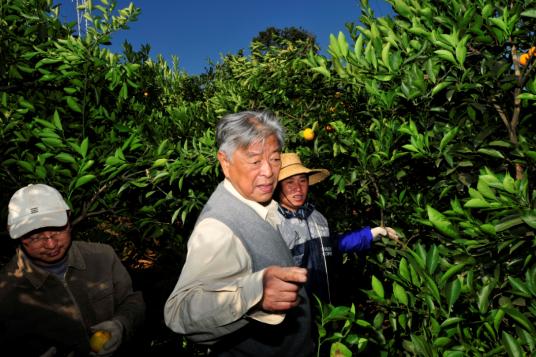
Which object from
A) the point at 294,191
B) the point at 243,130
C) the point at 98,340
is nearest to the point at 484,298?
the point at 243,130

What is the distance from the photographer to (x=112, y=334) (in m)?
1.90

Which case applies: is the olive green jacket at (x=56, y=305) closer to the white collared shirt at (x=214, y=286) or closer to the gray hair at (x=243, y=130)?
the white collared shirt at (x=214, y=286)

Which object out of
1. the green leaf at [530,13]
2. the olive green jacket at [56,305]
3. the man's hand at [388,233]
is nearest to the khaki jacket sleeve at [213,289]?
the olive green jacket at [56,305]

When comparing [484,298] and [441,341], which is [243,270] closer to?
[441,341]

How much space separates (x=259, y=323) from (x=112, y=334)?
0.93 m

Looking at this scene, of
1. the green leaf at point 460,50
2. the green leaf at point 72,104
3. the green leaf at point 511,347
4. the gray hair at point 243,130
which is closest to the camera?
the green leaf at point 511,347

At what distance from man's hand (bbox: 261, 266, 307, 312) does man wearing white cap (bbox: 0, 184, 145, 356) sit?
1.21 m

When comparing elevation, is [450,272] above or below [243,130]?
below

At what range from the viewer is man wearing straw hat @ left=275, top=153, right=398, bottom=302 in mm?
2398

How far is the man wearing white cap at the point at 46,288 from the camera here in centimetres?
181

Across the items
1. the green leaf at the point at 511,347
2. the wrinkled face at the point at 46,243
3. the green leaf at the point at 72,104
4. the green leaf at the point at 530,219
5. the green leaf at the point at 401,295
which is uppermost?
the green leaf at the point at 72,104

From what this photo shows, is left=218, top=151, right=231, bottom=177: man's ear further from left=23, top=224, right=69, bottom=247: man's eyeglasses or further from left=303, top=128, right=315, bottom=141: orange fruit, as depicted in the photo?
left=303, top=128, right=315, bottom=141: orange fruit

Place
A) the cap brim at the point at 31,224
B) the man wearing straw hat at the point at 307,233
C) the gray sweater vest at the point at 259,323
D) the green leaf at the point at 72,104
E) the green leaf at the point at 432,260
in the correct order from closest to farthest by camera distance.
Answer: the green leaf at the point at 432,260
the gray sweater vest at the point at 259,323
the cap brim at the point at 31,224
the man wearing straw hat at the point at 307,233
the green leaf at the point at 72,104

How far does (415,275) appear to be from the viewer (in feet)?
3.92
